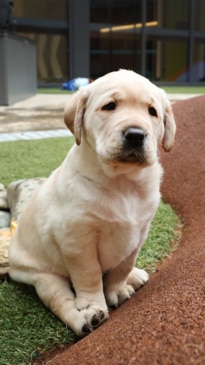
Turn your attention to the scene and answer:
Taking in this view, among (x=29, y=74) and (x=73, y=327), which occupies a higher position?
(x=73, y=327)

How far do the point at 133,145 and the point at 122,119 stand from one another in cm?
13

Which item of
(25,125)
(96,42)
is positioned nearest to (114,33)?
(96,42)

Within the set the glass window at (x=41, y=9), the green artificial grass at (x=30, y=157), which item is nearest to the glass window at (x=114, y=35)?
the glass window at (x=41, y=9)

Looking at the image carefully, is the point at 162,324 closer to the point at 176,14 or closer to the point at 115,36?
the point at 115,36

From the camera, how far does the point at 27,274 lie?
8.31 feet

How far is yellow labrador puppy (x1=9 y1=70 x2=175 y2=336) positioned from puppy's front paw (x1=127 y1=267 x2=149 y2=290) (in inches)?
5.9

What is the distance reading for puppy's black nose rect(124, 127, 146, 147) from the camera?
79.2 inches

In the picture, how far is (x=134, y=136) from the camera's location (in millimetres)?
2020

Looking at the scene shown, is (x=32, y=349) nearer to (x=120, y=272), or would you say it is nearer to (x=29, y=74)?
(x=120, y=272)

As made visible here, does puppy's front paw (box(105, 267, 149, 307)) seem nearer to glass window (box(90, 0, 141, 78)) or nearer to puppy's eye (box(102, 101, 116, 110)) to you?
puppy's eye (box(102, 101, 116, 110))

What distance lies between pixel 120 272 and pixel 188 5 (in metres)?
22.3

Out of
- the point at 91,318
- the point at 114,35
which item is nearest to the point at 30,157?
the point at 91,318

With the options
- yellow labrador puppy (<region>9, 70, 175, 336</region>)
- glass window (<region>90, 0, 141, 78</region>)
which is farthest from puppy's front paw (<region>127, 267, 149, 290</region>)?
glass window (<region>90, 0, 141, 78</region>)

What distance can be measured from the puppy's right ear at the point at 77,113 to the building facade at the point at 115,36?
53.7 ft
